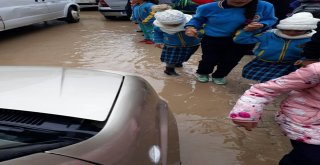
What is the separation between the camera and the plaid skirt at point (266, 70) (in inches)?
133

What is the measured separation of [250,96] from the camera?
1.91 meters

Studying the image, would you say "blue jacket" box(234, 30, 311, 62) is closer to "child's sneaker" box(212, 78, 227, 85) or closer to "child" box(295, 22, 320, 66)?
"child's sneaker" box(212, 78, 227, 85)

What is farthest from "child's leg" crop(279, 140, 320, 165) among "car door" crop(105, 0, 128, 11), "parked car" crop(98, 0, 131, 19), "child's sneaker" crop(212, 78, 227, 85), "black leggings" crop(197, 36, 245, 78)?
"car door" crop(105, 0, 128, 11)

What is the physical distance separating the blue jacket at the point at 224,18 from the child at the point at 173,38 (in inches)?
8.3

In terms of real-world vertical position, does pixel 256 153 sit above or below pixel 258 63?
below

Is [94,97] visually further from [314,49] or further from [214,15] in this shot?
[214,15]

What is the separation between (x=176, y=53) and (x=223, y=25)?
0.82m

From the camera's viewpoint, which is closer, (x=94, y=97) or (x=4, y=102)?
(x=4, y=102)

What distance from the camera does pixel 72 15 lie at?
9461 mm

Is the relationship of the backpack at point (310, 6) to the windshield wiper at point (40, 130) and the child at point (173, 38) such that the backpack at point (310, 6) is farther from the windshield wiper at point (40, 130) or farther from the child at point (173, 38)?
the windshield wiper at point (40, 130)

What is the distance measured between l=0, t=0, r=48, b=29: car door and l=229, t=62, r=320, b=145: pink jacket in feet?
19.7

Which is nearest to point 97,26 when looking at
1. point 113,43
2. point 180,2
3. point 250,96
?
point 113,43

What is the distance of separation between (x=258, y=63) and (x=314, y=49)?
5.27 ft

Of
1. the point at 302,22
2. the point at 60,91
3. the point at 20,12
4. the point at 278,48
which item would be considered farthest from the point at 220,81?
the point at 20,12
